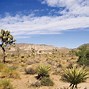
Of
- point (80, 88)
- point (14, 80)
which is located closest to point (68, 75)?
point (80, 88)

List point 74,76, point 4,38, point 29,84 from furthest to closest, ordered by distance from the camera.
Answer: point 4,38 → point 29,84 → point 74,76

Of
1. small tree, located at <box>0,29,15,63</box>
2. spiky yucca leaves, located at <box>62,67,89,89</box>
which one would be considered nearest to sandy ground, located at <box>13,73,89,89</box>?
spiky yucca leaves, located at <box>62,67,89,89</box>

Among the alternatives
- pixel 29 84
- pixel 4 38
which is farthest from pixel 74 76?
pixel 4 38

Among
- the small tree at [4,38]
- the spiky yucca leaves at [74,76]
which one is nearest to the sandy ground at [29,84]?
the spiky yucca leaves at [74,76]

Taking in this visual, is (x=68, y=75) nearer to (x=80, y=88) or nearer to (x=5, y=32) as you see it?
(x=80, y=88)

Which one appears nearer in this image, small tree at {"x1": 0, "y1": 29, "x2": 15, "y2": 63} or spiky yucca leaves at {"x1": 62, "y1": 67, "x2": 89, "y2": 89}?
spiky yucca leaves at {"x1": 62, "y1": 67, "x2": 89, "y2": 89}

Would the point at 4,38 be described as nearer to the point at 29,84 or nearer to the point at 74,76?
the point at 29,84

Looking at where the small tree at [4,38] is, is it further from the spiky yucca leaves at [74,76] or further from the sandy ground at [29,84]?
the spiky yucca leaves at [74,76]

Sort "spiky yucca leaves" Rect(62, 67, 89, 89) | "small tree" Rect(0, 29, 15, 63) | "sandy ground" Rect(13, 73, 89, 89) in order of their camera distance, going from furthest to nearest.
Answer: "small tree" Rect(0, 29, 15, 63), "sandy ground" Rect(13, 73, 89, 89), "spiky yucca leaves" Rect(62, 67, 89, 89)

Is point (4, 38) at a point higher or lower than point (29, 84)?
higher

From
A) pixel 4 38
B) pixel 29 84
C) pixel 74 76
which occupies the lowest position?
pixel 29 84

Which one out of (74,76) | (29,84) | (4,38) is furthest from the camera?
(4,38)

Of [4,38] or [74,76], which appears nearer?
[74,76]

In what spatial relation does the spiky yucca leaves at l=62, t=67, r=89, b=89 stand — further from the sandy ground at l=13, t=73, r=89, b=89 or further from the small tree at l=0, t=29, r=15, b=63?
the small tree at l=0, t=29, r=15, b=63
